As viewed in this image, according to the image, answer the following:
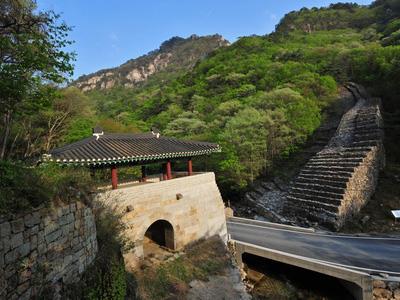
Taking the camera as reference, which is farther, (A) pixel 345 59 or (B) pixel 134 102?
(B) pixel 134 102

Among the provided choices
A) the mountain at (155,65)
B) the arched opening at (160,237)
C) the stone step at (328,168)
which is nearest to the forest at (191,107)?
the arched opening at (160,237)

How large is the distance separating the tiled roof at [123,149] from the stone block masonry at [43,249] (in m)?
3.04

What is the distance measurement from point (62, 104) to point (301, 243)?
24.4 meters

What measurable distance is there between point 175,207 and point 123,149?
342 centimetres

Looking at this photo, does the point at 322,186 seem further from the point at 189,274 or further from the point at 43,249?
the point at 43,249

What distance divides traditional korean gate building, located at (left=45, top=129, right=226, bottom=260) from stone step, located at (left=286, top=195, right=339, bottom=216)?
7.38 metres

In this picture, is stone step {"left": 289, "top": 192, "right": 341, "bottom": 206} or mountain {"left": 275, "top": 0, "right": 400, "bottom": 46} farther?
mountain {"left": 275, "top": 0, "right": 400, "bottom": 46}

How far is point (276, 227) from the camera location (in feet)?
58.6

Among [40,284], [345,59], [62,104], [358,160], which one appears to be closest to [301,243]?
[358,160]

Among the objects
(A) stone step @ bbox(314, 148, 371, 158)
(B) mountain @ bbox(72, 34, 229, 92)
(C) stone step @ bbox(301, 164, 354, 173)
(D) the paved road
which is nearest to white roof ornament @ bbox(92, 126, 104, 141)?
(D) the paved road

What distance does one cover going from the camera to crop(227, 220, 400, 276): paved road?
11617mm

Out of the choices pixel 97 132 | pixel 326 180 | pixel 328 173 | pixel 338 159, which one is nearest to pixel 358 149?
pixel 338 159

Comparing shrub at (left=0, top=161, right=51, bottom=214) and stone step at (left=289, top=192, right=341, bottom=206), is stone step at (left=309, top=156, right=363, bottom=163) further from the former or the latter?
shrub at (left=0, top=161, right=51, bottom=214)

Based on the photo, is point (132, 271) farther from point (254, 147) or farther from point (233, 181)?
point (254, 147)
